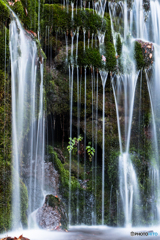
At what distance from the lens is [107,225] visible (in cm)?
536

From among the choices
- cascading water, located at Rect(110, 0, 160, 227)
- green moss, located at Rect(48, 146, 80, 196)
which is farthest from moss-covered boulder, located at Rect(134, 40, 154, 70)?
green moss, located at Rect(48, 146, 80, 196)

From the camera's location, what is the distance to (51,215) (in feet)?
14.2

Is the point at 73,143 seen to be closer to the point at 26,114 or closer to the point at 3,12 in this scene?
the point at 26,114

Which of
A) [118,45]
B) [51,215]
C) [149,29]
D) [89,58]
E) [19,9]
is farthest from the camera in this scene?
[149,29]

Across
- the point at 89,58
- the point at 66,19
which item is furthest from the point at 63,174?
the point at 66,19

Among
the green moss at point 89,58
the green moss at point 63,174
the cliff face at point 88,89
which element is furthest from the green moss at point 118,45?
the green moss at point 63,174

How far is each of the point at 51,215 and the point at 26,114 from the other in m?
2.43

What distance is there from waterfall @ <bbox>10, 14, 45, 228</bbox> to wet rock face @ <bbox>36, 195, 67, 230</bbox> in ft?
1.10

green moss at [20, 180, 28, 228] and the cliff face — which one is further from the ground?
the cliff face

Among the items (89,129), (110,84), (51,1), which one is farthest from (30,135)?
(51,1)

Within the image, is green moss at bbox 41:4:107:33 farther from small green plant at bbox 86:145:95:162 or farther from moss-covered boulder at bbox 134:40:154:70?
small green plant at bbox 86:145:95:162

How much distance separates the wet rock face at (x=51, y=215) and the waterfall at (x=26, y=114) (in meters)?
0.34

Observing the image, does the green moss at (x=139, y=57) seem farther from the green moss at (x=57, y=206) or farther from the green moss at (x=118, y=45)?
the green moss at (x=57, y=206)

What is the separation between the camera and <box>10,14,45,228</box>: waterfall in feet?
12.9
